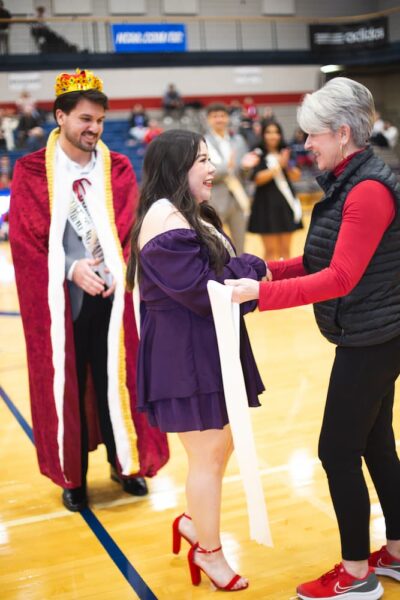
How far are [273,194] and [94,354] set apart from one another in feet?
14.0

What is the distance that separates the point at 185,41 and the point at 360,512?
19468mm

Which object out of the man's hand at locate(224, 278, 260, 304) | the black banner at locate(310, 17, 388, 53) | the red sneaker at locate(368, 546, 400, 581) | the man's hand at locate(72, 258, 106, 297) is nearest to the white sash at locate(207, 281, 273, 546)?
the man's hand at locate(224, 278, 260, 304)

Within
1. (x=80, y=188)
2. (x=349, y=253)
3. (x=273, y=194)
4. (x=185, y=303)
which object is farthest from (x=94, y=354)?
(x=273, y=194)

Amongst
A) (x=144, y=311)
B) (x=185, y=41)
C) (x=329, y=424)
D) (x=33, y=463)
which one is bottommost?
(x=33, y=463)

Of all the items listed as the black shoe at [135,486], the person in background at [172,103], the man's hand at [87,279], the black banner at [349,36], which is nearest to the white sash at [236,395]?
the man's hand at [87,279]

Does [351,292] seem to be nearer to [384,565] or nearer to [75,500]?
[384,565]

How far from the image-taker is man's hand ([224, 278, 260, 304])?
226 cm

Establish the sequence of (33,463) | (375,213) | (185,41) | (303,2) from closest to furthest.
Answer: (375,213)
(33,463)
(185,41)
(303,2)

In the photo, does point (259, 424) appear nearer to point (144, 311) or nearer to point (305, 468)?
point (305, 468)

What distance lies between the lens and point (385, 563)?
2691 mm

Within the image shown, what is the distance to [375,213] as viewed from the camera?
2.19m

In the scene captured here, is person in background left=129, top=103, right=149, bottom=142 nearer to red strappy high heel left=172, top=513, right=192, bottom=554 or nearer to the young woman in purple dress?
red strappy high heel left=172, top=513, right=192, bottom=554

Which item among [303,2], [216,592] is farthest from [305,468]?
[303,2]

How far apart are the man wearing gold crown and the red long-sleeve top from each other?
3.83 ft
